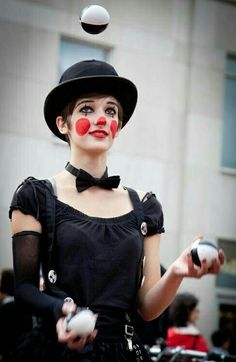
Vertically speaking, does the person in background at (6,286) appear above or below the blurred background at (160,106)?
below

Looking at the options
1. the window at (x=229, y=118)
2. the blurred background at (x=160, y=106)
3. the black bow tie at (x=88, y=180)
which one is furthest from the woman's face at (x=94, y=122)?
the window at (x=229, y=118)

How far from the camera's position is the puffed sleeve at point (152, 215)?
3791mm

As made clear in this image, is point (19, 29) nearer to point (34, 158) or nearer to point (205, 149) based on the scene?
point (34, 158)

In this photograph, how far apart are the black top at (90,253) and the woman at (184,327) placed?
16.1ft

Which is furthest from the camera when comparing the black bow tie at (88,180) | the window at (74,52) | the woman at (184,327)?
the window at (74,52)

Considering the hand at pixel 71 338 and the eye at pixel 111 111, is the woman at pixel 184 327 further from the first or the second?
the hand at pixel 71 338

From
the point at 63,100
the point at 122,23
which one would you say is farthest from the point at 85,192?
the point at 122,23

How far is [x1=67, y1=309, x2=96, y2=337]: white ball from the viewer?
119 inches


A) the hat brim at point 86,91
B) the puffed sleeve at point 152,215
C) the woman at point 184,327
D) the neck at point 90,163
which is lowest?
the woman at point 184,327

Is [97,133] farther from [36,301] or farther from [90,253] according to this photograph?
[36,301]

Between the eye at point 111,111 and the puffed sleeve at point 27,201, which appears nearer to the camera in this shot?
the puffed sleeve at point 27,201

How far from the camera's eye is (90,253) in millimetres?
3527

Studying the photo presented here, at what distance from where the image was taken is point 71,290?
3506mm

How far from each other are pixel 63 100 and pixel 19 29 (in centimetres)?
1073
